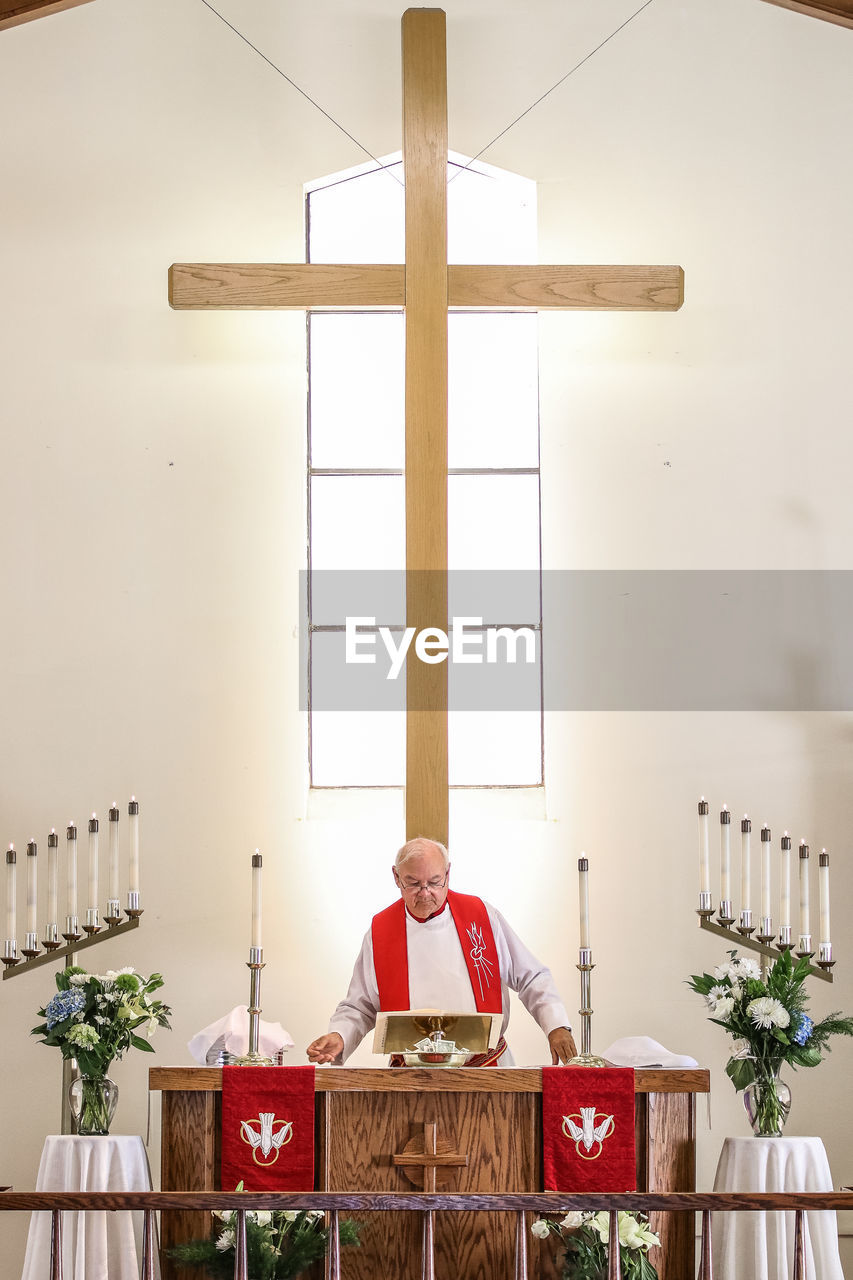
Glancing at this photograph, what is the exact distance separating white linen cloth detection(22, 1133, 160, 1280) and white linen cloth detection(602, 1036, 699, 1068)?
1.59 meters

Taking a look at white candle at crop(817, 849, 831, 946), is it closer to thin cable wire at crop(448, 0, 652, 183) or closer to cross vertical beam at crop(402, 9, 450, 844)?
cross vertical beam at crop(402, 9, 450, 844)

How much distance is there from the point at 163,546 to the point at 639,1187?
3317mm

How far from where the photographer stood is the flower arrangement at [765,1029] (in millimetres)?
5055

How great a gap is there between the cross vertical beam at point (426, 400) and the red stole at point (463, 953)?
0.29 meters

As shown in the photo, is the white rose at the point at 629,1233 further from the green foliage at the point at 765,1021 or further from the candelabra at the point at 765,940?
the candelabra at the point at 765,940

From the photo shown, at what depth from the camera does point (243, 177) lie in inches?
275

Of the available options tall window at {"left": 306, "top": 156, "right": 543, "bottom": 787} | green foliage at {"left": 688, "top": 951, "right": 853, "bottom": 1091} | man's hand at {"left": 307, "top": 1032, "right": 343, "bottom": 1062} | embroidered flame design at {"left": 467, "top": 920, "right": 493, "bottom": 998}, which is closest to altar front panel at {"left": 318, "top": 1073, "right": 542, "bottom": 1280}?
man's hand at {"left": 307, "top": 1032, "right": 343, "bottom": 1062}

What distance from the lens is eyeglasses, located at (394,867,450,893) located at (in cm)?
574

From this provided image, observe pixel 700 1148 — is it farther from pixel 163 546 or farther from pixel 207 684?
pixel 163 546

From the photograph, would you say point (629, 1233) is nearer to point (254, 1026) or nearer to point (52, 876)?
point (254, 1026)

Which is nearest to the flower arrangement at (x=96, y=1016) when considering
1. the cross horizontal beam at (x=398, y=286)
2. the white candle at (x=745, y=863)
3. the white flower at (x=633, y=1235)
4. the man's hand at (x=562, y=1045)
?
the man's hand at (x=562, y=1045)

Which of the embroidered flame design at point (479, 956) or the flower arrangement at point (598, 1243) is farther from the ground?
the embroidered flame design at point (479, 956)

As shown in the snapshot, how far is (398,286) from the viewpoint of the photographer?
6301 millimetres

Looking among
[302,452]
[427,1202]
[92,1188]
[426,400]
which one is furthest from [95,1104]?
[302,452]
